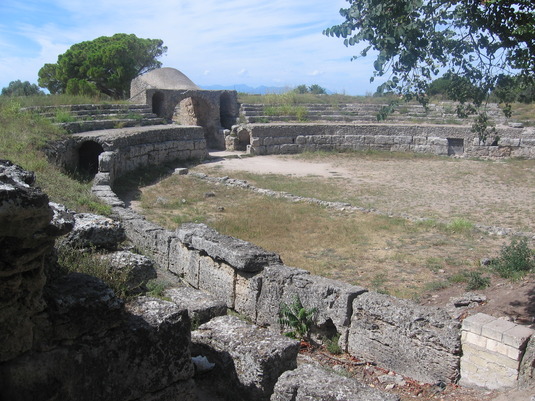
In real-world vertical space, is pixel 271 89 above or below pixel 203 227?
above

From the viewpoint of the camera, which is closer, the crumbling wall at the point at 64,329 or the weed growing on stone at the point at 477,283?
the crumbling wall at the point at 64,329

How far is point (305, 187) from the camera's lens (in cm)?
1731

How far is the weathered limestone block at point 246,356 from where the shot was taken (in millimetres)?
4742

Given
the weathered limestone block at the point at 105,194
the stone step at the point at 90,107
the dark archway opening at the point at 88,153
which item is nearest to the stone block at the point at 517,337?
the weathered limestone block at the point at 105,194

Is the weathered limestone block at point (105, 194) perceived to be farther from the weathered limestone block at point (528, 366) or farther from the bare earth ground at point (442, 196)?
the weathered limestone block at point (528, 366)

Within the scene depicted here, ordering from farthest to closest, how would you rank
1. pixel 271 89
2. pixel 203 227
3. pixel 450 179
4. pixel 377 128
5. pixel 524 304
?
1. pixel 271 89
2. pixel 377 128
3. pixel 450 179
4. pixel 203 227
5. pixel 524 304

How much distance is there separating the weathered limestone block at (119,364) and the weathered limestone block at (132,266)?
3.63 ft

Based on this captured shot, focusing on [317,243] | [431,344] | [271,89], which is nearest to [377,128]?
[271,89]

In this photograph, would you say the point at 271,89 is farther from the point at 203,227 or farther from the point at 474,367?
the point at 474,367

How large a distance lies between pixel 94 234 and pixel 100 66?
34.8 metres

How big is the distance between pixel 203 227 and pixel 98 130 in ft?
44.1

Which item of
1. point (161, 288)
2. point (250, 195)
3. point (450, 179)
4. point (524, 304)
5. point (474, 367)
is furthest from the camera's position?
point (450, 179)

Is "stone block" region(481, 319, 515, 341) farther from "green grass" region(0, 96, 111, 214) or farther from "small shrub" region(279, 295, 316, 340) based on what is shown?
"green grass" region(0, 96, 111, 214)

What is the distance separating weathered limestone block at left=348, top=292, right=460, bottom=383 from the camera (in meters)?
5.41
